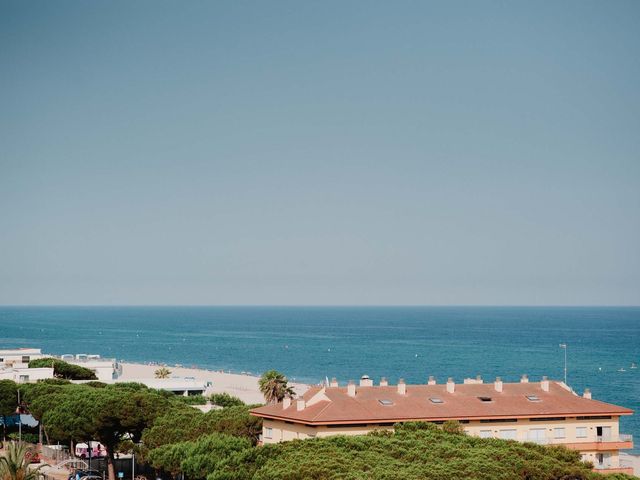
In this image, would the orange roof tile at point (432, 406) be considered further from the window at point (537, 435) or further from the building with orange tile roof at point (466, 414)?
the window at point (537, 435)

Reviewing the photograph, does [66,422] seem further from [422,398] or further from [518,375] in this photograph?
[518,375]

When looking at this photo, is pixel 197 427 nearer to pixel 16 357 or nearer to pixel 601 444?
pixel 601 444

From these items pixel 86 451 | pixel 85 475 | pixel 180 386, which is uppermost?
pixel 180 386

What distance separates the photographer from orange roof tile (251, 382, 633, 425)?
5462 centimetres

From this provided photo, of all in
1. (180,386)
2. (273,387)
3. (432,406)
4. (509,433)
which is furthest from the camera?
(180,386)

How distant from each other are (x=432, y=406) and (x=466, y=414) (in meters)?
2.09

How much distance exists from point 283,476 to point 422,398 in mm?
21169

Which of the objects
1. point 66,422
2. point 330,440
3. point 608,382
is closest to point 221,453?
point 330,440

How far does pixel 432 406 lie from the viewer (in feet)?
188

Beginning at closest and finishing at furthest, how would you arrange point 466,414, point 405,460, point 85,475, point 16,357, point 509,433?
point 405,460
point 466,414
point 509,433
point 85,475
point 16,357

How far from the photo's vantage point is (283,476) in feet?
128

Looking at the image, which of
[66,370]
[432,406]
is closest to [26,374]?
[66,370]

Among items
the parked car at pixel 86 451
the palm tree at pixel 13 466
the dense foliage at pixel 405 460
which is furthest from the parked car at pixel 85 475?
the dense foliage at pixel 405 460

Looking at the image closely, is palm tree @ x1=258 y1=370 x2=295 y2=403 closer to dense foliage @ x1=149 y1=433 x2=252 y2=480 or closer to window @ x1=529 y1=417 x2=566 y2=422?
window @ x1=529 y1=417 x2=566 y2=422
